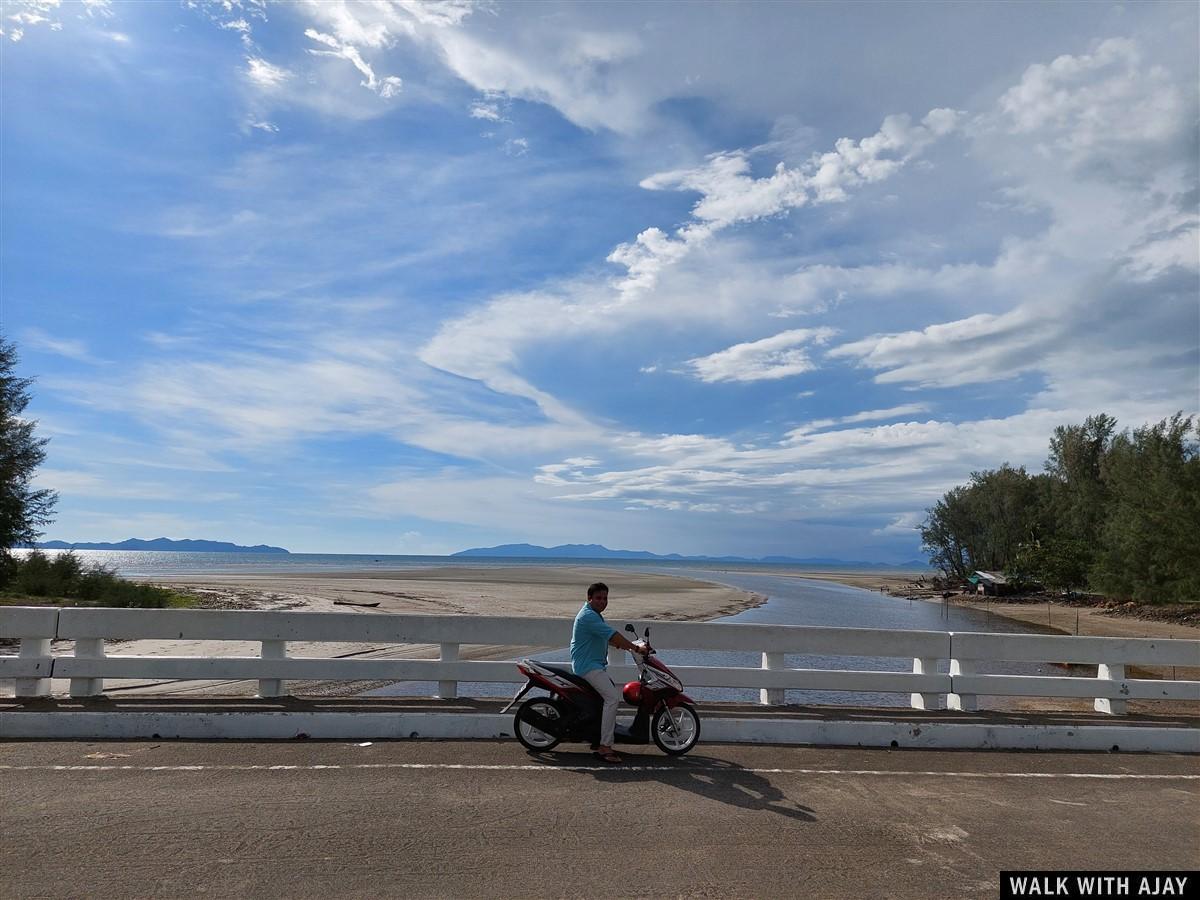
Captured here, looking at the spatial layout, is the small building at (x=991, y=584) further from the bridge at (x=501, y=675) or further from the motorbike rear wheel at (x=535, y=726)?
the motorbike rear wheel at (x=535, y=726)

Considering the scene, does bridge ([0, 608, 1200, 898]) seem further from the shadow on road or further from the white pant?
the white pant

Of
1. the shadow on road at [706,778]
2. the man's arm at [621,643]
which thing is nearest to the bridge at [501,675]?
the shadow on road at [706,778]

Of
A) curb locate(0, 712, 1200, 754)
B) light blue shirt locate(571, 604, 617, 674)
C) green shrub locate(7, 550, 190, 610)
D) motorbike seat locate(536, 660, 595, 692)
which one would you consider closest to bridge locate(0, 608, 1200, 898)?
curb locate(0, 712, 1200, 754)

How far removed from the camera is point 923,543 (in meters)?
76.9

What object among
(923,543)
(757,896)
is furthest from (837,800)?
(923,543)

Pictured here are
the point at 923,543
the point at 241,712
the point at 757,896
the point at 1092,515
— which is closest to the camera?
the point at 757,896

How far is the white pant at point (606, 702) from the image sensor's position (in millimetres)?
7734

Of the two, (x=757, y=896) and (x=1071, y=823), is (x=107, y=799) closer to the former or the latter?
(x=757, y=896)

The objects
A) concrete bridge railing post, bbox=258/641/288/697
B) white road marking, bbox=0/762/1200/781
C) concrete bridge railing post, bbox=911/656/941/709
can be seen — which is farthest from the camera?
concrete bridge railing post, bbox=911/656/941/709

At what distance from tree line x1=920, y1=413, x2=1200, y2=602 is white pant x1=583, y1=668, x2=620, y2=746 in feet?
132

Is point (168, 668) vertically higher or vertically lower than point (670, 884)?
higher

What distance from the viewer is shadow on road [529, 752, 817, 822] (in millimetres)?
6453

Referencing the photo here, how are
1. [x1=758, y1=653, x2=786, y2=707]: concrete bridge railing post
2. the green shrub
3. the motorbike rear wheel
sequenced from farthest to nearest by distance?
the green shrub, [x1=758, y1=653, x2=786, y2=707]: concrete bridge railing post, the motorbike rear wheel

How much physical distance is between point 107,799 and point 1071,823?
7530 millimetres
